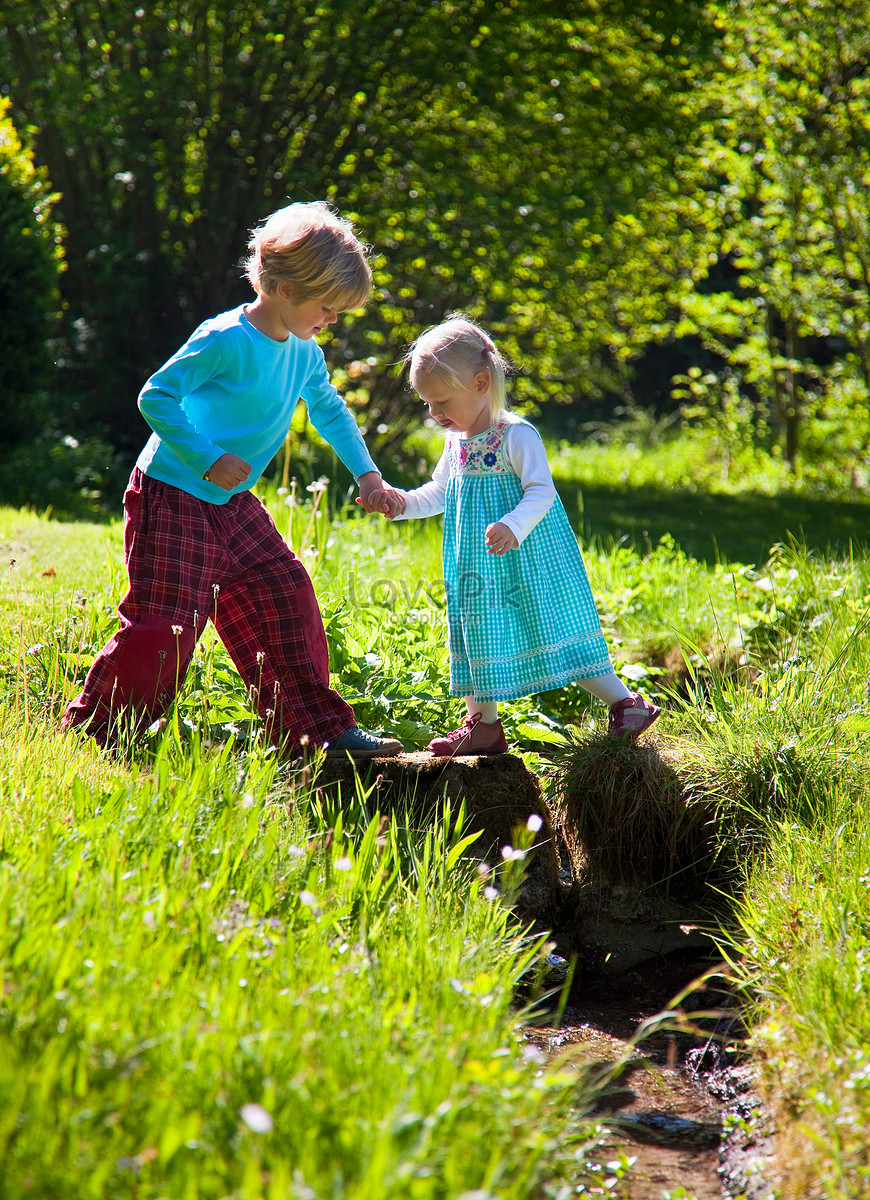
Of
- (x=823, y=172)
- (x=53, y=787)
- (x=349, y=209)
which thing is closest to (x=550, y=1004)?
(x=53, y=787)

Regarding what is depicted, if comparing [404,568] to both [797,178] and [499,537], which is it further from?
[797,178]

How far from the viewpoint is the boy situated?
2.86 metres

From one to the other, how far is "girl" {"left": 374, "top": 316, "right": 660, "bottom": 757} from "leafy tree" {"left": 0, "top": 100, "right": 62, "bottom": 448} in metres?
4.97

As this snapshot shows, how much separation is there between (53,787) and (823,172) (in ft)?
30.0

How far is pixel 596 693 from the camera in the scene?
3.30m

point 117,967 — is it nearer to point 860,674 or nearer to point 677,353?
point 860,674

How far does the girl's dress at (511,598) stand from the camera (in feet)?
10.5

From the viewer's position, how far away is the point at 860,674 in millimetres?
3480

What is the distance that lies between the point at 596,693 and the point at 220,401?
1470 millimetres

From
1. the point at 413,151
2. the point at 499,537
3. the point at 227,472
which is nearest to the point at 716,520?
the point at 413,151

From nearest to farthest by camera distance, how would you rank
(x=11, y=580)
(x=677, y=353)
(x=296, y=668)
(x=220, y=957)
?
(x=220, y=957) → (x=296, y=668) → (x=11, y=580) → (x=677, y=353)

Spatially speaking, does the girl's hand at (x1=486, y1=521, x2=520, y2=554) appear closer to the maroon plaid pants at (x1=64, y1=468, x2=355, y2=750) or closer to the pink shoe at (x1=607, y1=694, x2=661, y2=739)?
the maroon plaid pants at (x1=64, y1=468, x2=355, y2=750)

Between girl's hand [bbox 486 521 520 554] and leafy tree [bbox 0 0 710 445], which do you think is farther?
leafy tree [bbox 0 0 710 445]

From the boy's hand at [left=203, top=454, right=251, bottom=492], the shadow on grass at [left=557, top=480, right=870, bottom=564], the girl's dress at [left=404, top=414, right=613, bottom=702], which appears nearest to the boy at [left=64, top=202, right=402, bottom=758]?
the boy's hand at [left=203, top=454, right=251, bottom=492]
